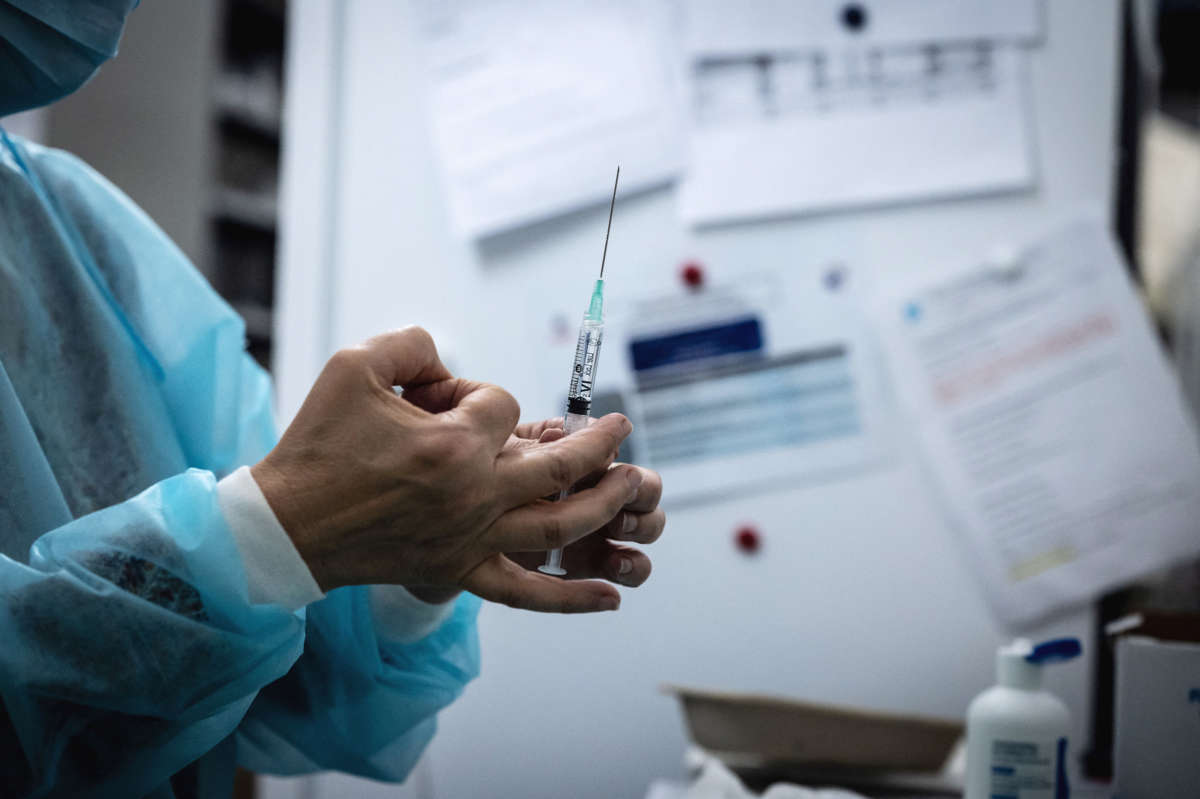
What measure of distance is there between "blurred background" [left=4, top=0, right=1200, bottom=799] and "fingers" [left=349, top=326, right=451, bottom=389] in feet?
2.00

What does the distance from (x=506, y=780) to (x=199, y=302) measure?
0.75 meters

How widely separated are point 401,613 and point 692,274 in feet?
2.10

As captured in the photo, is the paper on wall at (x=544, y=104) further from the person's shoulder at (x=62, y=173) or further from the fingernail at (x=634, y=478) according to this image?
the fingernail at (x=634, y=478)

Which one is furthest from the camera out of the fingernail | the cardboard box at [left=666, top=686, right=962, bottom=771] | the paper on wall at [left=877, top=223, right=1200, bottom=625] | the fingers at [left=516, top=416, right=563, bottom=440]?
the paper on wall at [left=877, top=223, right=1200, bottom=625]

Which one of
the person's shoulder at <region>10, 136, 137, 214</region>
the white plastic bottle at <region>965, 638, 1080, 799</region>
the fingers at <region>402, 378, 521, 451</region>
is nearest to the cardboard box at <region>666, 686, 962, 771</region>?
the white plastic bottle at <region>965, 638, 1080, 799</region>

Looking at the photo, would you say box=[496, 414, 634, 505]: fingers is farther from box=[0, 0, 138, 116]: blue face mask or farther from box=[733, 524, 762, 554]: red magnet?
box=[733, 524, 762, 554]: red magnet

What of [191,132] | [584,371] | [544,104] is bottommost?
[584,371]

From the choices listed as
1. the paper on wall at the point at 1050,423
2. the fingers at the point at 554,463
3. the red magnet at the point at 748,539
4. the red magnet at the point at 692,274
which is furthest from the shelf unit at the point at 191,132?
the fingers at the point at 554,463

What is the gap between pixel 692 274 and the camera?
1.19 metres

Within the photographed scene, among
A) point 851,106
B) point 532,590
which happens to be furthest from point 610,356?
point 532,590

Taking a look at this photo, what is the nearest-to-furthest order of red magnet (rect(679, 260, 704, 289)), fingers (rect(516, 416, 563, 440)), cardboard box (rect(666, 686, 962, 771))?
1. fingers (rect(516, 416, 563, 440))
2. cardboard box (rect(666, 686, 962, 771))
3. red magnet (rect(679, 260, 704, 289))

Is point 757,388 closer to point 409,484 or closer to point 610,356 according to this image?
A: point 610,356

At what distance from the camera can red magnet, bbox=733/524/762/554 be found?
1173 mm

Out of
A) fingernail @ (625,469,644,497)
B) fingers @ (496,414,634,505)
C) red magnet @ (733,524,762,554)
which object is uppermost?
fingers @ (496,414,634,505)
